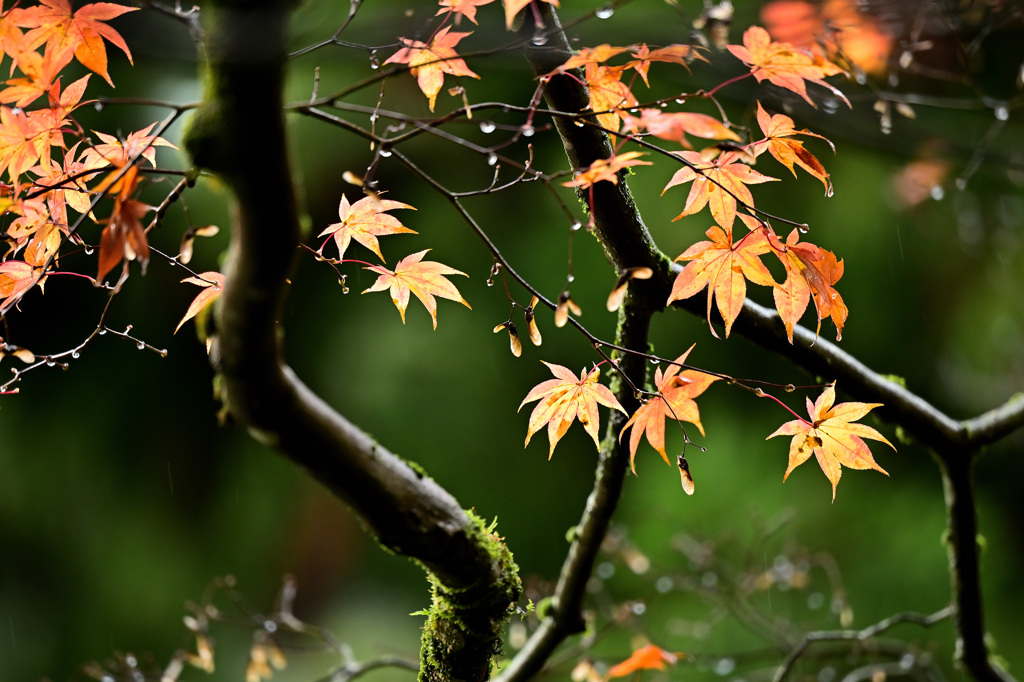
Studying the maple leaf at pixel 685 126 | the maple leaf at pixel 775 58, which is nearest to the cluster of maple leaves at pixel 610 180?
the maple leaf at pixel 775 58

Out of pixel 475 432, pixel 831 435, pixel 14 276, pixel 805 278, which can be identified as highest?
pixel 14 276

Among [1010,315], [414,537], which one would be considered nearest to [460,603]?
[414,537]

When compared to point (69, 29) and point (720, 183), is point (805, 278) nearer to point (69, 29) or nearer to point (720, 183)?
point (720, 183)

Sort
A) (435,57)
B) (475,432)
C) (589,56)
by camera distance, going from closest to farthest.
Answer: (589,56)
(435,57)
(475,432)

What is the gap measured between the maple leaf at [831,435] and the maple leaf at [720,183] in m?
0.20

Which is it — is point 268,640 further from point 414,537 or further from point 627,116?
point 627,116

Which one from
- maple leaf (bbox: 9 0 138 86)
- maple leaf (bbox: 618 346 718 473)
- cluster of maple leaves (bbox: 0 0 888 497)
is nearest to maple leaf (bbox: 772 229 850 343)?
cluster of maple leaves (bbox: 0 0 888 497)

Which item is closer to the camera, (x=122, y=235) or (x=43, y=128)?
(x=122, y=235)

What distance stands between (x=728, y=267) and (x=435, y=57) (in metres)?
0.35

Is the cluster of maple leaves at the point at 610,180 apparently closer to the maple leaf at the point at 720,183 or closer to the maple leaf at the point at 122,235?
the maple leaf at the point at 720,183

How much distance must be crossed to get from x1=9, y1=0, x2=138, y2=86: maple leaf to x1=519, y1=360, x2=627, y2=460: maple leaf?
0.52 m

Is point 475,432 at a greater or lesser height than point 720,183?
lesser

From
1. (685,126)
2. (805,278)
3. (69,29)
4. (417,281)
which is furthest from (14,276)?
(805,278)

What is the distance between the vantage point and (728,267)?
2.04 feet
